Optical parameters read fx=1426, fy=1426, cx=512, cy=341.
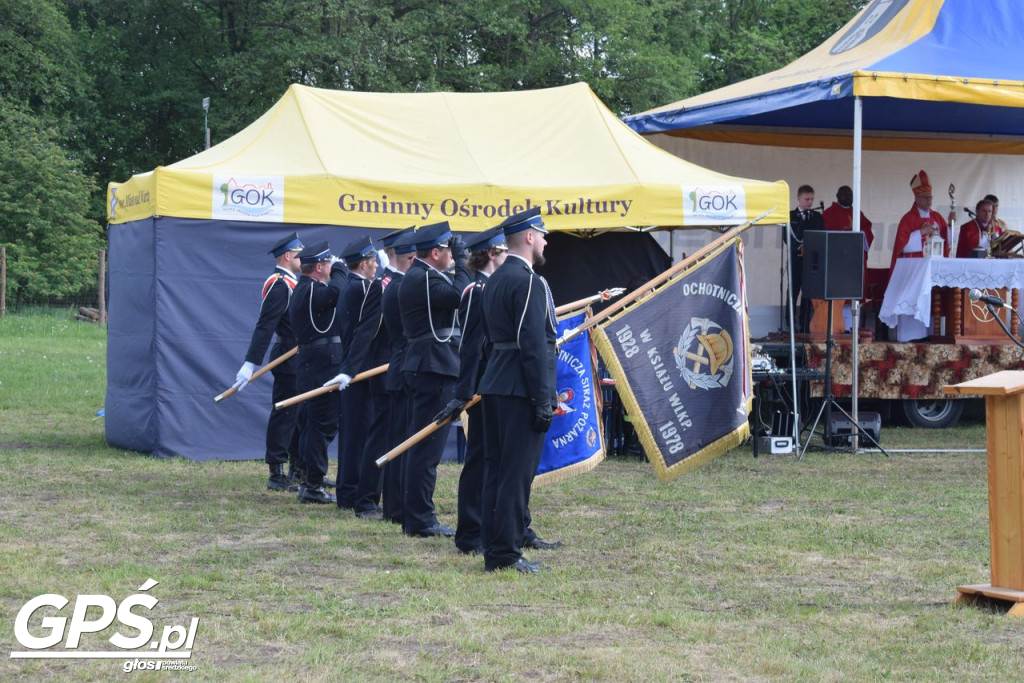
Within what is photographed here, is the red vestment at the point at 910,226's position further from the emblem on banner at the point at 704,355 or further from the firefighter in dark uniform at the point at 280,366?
the firefighter in dark uniform at the point at 280,366

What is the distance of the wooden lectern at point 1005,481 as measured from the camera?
6074mm

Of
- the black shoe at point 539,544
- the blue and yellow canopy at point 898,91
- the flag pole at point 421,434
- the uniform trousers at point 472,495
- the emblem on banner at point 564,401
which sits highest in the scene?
the blue and yellow canopy at point 898,91

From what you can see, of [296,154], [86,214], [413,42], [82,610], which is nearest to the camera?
[82,610]

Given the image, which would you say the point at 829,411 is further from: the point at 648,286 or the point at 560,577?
the point at 560,577

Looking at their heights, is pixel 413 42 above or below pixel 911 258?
above

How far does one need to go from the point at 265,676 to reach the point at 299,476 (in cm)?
547

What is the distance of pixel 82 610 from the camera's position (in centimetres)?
598

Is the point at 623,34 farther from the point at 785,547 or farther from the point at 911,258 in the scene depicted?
the point at 785,547

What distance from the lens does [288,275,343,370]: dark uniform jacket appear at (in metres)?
9.66

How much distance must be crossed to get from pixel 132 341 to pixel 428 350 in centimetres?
512

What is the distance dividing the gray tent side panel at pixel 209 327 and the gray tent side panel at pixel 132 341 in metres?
0.12

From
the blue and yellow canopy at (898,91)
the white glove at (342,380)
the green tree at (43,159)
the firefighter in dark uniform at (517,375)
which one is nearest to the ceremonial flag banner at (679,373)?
the firefighter in dark uniform at (517,375)

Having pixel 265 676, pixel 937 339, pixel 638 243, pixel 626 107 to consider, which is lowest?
pixel 265 676

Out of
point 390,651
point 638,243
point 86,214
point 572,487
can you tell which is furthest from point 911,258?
point 86,214
